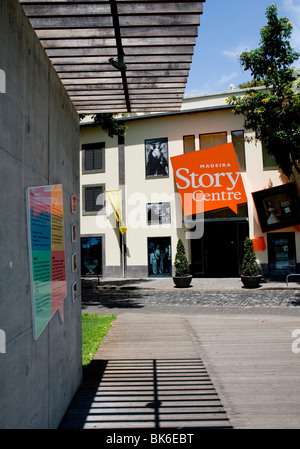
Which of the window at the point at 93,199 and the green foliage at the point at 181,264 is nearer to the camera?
the green foliage at the point at 181,264

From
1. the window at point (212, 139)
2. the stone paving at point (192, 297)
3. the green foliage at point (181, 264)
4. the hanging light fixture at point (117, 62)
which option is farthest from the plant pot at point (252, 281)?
the hanging light fixture at point (117, 62)

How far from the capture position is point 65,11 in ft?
9.43

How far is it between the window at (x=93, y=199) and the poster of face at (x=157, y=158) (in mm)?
3373

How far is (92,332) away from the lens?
7.66 meters

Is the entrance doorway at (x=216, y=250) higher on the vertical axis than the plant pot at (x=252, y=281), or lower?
higher

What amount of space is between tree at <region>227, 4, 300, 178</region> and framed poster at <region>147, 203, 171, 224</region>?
276 inches

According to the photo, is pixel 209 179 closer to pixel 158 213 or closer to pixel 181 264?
pixel 158 213

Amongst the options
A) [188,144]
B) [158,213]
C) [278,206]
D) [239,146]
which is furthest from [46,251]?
[188,144]

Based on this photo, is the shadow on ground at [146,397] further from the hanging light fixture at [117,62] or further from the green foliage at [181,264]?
the green foliage at [181,264]

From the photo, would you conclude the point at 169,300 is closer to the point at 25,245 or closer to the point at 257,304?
the point at 257,304

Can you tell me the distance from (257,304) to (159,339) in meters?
5.90

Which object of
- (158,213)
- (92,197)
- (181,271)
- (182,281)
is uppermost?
(92,197)

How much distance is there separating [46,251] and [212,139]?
19.7m

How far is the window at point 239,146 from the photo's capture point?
21.0 m
